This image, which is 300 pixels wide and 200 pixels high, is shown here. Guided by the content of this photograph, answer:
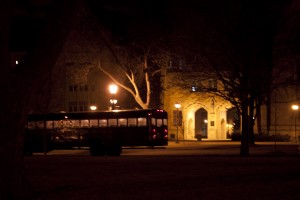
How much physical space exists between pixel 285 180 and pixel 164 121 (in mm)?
27732

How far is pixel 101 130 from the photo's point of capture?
43.5m

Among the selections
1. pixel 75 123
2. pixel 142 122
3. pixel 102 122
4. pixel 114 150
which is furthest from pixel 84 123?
pixel 114 150

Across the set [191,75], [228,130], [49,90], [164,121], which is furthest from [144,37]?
[228,130]

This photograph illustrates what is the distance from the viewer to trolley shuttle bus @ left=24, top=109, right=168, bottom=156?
142 feet

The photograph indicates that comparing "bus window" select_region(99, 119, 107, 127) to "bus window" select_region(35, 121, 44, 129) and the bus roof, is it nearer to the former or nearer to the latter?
the bus roof

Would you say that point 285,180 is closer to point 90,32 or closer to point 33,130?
point 33,130

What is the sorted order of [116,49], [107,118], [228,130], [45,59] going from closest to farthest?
[45,59], [107,118], [116,49], [228,130]

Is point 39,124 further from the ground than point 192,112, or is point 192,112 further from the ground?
point 192,112

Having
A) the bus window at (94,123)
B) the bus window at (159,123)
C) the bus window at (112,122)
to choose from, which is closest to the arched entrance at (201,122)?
the bus window at (159,123)

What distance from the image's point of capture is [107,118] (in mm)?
44406

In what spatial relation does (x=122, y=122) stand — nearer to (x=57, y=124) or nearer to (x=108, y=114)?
(x=108, y=114)

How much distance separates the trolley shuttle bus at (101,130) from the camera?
4331 centimetres

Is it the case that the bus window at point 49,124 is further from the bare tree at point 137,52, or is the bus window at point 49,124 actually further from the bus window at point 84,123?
the bare tree at point 137,52

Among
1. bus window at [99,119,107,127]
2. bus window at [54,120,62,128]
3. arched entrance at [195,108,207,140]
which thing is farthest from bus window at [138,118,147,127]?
arched entrance at [195,108,207,140]
